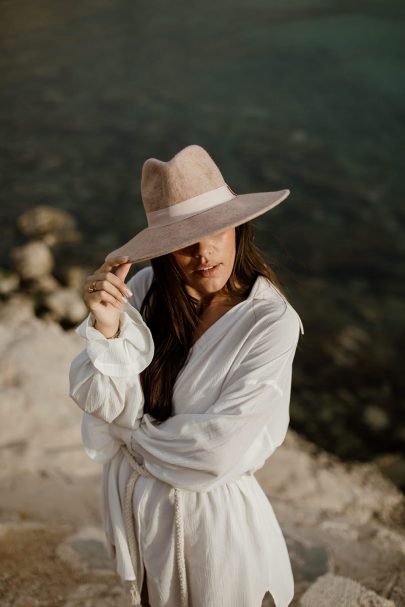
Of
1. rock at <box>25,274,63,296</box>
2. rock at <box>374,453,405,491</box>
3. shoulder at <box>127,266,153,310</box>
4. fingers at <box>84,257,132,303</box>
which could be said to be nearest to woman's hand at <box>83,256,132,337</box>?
fingers at <box>84,257,132,303</box>

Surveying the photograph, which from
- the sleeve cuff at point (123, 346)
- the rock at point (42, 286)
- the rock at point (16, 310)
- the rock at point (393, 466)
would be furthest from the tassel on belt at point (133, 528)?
the rock at point (42, 286)

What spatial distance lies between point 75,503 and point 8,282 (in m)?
3.64

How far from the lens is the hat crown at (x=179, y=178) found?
5.95 feet

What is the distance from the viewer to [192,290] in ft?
6.60

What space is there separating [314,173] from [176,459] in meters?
8.01

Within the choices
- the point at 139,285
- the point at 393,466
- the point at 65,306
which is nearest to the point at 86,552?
the point at 139,285

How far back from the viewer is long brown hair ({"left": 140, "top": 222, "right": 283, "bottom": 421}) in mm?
1934

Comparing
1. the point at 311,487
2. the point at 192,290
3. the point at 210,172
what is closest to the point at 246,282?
the point at 192,290

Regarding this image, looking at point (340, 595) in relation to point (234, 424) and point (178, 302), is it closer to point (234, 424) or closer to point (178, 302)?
point (234, 424)

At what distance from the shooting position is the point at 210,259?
1.85m

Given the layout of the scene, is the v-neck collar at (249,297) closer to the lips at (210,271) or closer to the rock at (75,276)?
the lips at (210,271)

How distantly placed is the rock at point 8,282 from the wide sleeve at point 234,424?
5.00 metres

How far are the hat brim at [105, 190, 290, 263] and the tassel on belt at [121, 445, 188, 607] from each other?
1.93 feet

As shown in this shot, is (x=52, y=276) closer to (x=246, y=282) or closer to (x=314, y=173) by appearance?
(x=314, y=173)
